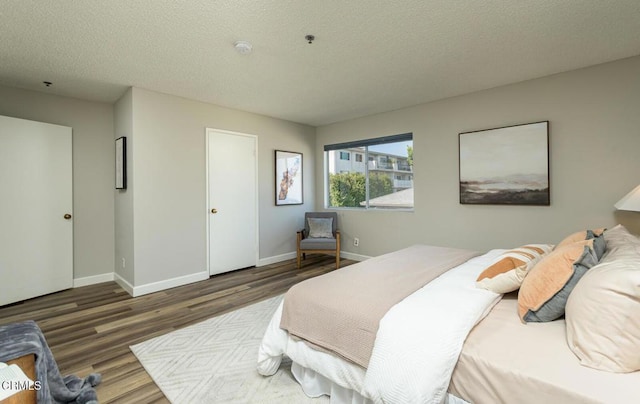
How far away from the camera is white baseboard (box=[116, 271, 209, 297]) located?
135 inches

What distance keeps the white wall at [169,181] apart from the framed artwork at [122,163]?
154 mm

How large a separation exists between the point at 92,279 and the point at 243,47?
12.0 feet

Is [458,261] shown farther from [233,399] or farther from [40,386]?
[40,386]

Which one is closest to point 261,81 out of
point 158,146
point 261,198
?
point 158,146

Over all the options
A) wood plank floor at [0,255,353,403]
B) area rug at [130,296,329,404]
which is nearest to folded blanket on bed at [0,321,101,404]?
wood plank floor at [0,255,353,403]

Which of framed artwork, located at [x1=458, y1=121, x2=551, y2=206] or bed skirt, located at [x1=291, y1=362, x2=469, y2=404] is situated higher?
framed artwork, located at [x1=458, y1=121, x2=551, y2=206]

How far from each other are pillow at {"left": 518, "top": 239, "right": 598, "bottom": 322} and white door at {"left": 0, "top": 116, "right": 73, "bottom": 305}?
473 centimetres

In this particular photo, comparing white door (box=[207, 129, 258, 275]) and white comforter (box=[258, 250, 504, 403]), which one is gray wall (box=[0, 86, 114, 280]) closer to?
white door (box=[207, 129, 258, 275])

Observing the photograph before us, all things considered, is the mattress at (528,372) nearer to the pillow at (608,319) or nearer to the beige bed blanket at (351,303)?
the pillow at (608,319)

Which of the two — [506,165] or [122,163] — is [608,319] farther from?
[122,163]

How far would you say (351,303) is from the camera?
5.22 feet

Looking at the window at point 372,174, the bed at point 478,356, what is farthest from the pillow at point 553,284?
the window at point 372,174

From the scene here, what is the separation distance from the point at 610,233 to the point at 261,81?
333 centimetres

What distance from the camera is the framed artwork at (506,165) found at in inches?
126
